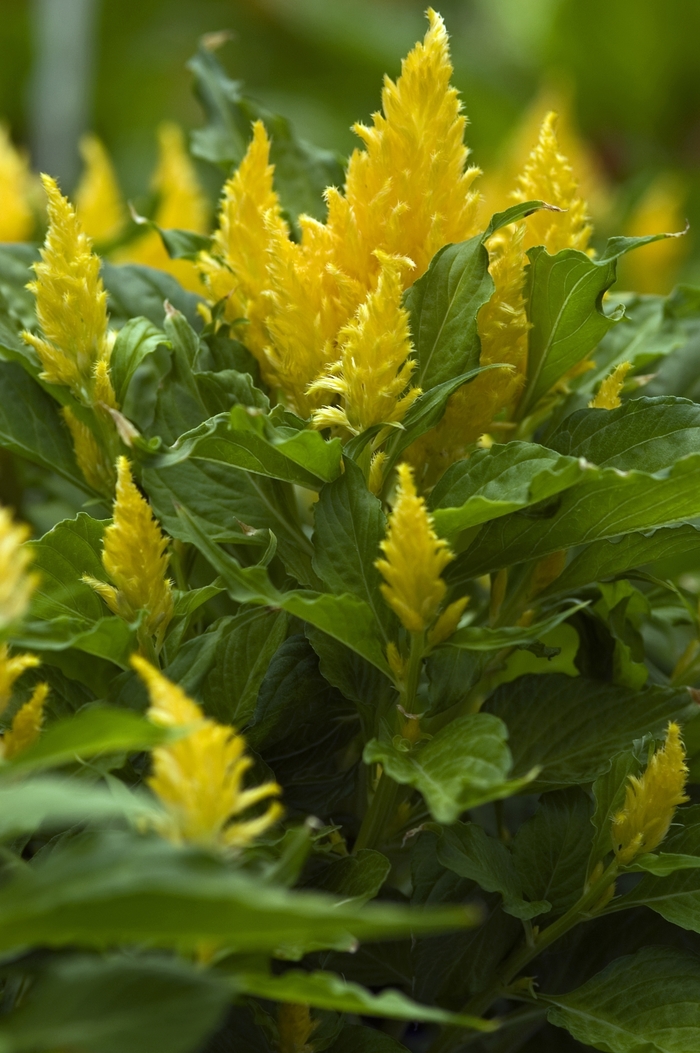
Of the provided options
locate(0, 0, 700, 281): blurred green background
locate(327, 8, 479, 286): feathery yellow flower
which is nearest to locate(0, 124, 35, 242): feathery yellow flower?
locate(327, 8, 479, 286): feathery yellow flower

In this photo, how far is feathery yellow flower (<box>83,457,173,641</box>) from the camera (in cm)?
42

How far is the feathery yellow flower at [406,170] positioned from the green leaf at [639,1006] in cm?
32

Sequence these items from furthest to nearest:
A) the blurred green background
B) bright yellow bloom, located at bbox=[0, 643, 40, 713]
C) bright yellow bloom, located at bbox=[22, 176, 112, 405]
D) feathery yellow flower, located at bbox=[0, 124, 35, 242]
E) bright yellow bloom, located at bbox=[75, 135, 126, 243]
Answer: the blurred green background → bright yellow bloom, located at bbox=[75, 135, 126, 243] → feathery yellow flower, located at bbox=[0, 124, 35, 242] → bright yellow bloom, located at bbox=[22, 176, 112, 405] → bright yellow bloom, located at bbox=[0, 643, 40, 713]

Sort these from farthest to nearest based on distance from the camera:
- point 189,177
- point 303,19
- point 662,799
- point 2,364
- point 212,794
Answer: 1. point 303,19
2. point 189,177
3. point 2,364
4. point 662,799
5. point 212,794

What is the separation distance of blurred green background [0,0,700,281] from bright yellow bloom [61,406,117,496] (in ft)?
4.34

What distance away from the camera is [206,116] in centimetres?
69

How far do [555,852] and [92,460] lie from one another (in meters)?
0.28

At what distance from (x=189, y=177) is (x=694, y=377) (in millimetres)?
442

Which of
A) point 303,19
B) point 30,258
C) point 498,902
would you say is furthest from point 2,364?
point 303,19

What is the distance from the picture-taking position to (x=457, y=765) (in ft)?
1.24

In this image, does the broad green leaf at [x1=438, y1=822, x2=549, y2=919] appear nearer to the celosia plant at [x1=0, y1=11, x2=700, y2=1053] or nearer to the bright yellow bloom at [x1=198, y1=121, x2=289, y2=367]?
the celosia plant at [x1=0, y1=11, x2=700, y2=1053]

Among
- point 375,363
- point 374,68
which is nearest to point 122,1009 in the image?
point 375,363

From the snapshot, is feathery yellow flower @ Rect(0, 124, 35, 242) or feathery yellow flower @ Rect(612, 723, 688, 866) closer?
feathery yellow flower @ Rect(612, 723, 688, 866)

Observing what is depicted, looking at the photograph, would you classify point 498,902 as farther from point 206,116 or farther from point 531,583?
point 206,116
